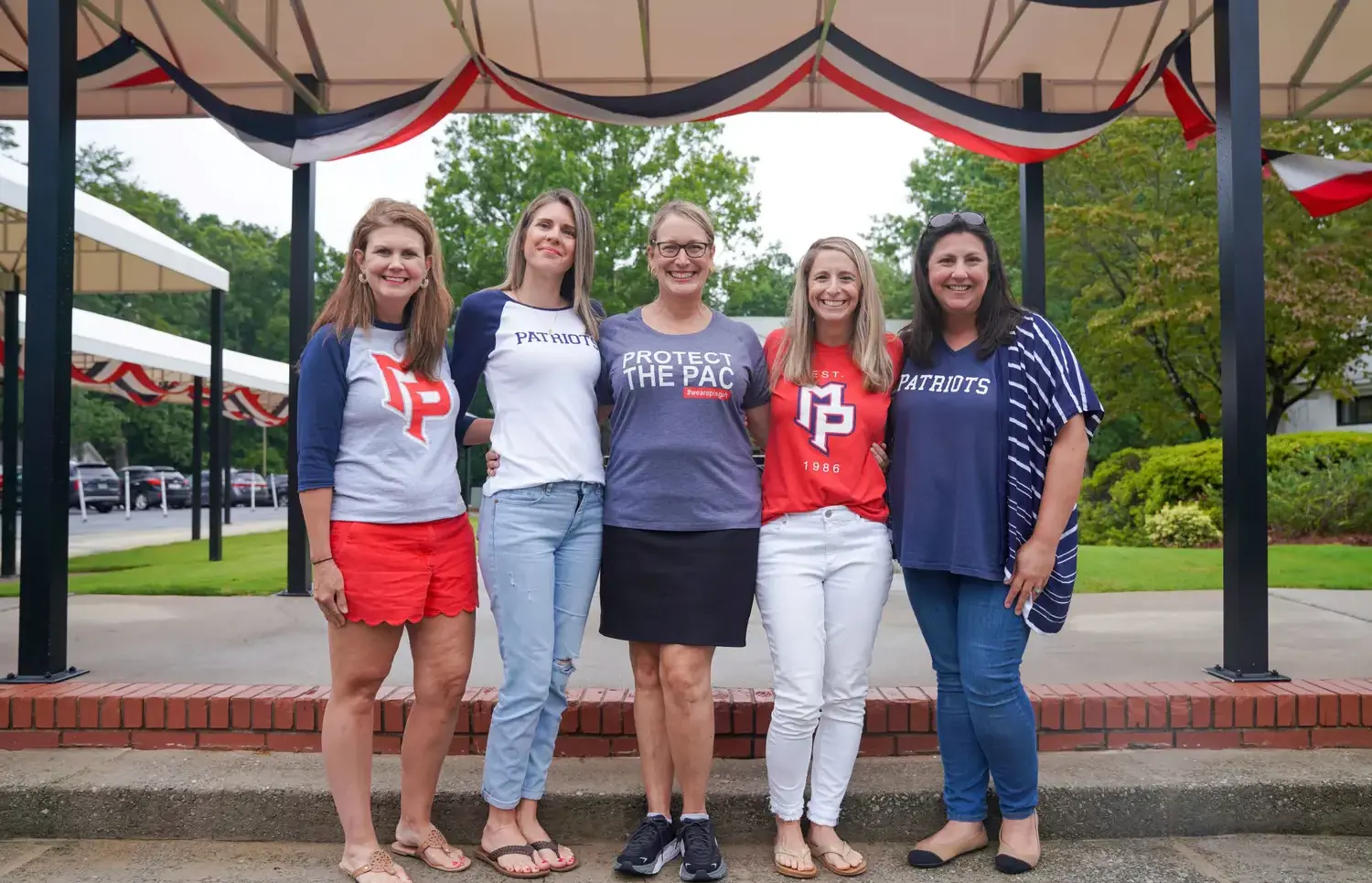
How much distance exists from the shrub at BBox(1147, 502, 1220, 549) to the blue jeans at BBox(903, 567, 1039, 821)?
9611 mm

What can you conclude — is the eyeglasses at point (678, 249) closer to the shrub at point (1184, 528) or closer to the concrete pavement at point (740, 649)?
the concrete pavement at point (740, 649)

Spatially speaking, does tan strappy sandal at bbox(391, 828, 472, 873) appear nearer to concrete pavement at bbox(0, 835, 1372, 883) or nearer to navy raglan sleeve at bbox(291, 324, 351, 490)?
concrete pavement at bbox(0, 835, 1372, 883)

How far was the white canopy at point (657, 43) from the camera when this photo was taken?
17.5 ft

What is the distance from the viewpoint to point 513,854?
2963 mm

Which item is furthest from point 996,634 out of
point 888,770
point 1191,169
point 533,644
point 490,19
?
point 1191,169

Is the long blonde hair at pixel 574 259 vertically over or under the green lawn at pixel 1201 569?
over

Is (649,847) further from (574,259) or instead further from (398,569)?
(574,259)

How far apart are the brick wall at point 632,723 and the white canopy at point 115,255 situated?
6.85 metres

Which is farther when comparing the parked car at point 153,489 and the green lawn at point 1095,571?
the parked car at point 153,489

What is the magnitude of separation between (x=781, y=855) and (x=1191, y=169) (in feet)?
53.9

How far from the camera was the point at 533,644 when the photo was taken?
2.95 meters

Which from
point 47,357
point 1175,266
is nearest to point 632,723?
point 47,357

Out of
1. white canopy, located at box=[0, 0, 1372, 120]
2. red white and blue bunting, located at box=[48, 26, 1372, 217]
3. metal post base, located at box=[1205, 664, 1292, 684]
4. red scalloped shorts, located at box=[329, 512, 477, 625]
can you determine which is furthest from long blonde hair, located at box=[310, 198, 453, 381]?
metal post base, located at box=[1205, 664, 1292, 684]

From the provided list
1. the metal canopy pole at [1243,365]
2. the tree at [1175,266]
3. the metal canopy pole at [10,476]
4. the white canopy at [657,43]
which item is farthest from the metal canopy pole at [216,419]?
the tree at [1175,266]
